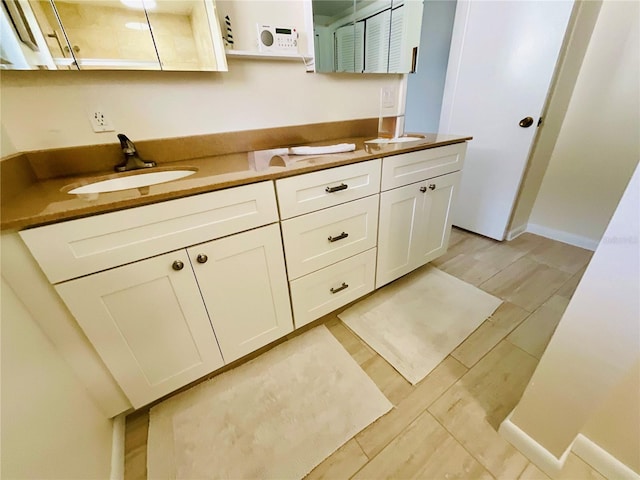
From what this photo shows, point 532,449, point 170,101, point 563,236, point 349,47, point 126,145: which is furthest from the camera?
point 563,236

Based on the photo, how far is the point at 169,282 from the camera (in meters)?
0.85

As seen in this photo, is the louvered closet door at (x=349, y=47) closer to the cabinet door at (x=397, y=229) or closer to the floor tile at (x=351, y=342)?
the cabinet door at (x=397, y=229)

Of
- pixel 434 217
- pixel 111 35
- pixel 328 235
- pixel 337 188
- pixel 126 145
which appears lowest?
pixel 434 217

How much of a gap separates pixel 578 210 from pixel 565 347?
2.03 m

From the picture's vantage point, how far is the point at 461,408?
1.01 metres

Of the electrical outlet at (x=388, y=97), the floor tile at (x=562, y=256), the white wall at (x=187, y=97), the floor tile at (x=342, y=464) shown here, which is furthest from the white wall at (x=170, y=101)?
the floor tile at (x=562, y=256)

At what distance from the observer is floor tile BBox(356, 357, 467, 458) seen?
0.93 metres

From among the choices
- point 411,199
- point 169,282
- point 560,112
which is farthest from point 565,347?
point 560,112

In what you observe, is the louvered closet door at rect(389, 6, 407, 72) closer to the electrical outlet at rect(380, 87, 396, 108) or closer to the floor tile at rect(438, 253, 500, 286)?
the electrical outlet at rect(380, 87, 396, 108)

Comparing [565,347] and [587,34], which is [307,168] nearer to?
[565,347]

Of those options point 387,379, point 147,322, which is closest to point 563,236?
point 387,379

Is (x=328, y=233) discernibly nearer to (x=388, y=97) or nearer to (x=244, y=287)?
(x=244, y=287)

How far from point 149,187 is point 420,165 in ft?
3.96

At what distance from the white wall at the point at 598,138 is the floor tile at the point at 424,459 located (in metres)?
2.12
